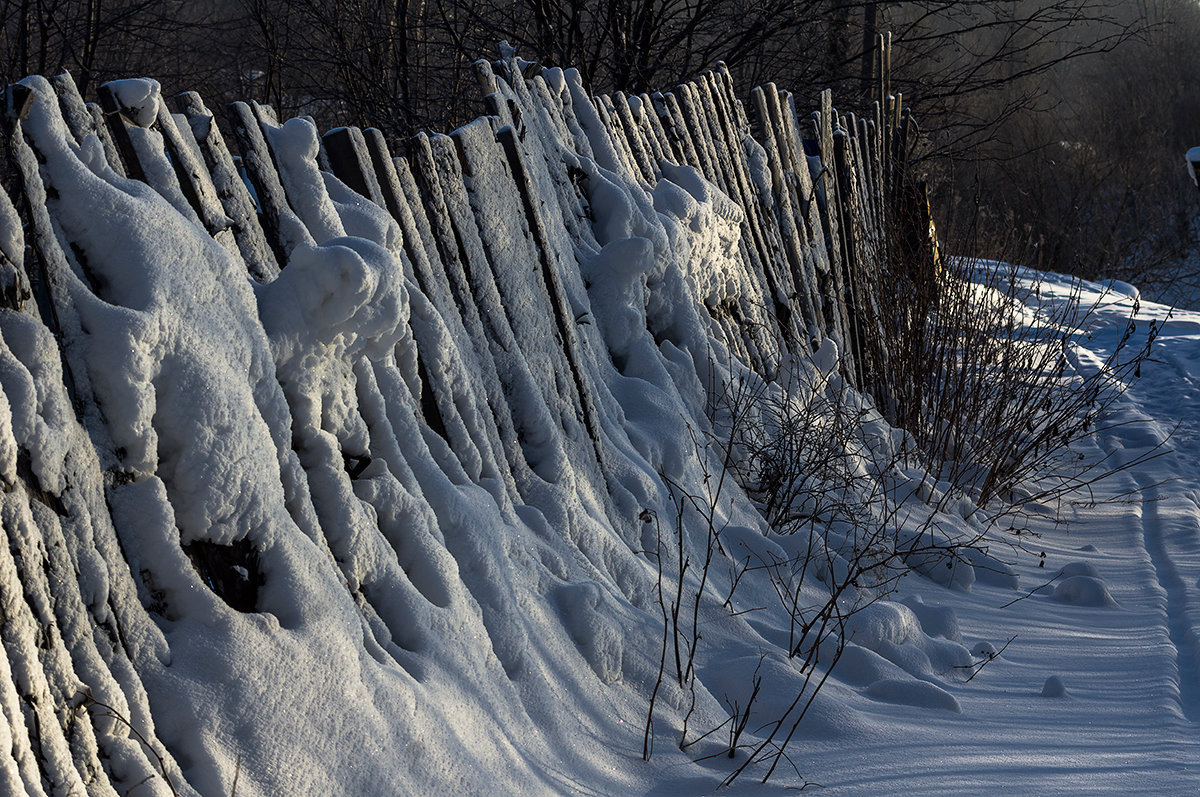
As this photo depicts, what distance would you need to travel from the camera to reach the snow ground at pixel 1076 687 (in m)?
2.49

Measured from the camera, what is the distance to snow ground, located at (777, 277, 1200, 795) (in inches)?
98.1

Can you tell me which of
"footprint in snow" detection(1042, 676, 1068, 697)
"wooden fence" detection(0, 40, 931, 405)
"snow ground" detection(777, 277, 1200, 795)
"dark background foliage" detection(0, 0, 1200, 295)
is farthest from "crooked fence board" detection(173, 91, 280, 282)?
"dark background foliage" detection(0, 0, 1200, 295)

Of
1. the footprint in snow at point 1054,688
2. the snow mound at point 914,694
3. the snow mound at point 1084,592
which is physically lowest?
the snow mound at point 1084,592

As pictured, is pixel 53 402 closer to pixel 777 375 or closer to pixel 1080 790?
pixel 1080 790

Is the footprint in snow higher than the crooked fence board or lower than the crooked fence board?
lower

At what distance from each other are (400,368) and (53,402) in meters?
1.04

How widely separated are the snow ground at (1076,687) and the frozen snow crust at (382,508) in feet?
0.10

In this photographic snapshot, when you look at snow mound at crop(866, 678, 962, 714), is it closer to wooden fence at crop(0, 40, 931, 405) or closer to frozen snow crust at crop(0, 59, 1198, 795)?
frozen snow crust at crop(0, 59, 1198, 795)

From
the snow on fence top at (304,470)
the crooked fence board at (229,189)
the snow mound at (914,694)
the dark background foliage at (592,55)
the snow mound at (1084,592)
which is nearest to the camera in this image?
the snow on fence top at (304,470)

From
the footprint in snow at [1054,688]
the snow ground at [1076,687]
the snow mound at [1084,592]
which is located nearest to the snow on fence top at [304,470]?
the snow ground at [1076,687]

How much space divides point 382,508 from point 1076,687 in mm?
2103

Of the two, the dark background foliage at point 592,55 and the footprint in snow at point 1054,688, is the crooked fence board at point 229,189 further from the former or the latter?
the dark background foliage at point 592,55

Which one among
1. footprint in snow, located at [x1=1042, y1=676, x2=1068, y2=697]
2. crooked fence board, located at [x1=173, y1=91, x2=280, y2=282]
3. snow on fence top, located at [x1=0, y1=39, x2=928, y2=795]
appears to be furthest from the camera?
footprint in snow, located at [x1=1042, y1=676, x2=1068, y2=697]

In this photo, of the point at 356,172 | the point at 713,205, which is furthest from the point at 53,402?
the point at 713,205
